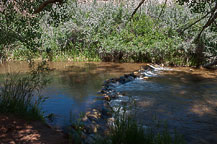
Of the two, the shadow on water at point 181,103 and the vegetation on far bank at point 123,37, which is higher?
the vegetation on far bank at point 123,37

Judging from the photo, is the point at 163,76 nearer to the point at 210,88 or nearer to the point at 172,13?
the point at 210,88

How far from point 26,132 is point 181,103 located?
17.1ft

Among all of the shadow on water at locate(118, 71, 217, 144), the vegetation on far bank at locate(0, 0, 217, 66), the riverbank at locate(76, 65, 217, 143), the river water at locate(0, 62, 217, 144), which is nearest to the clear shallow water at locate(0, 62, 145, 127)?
the river water at locate(0, 62, 217, 144)

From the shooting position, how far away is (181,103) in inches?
305

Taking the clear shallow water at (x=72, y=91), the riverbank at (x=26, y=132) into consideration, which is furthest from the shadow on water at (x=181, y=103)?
the riverbank at (x=26, y=132)

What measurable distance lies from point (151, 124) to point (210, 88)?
5.12 meters

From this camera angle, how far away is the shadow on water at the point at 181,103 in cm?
561

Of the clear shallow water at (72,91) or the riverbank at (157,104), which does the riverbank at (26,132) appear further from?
the riverbank at (157,104)

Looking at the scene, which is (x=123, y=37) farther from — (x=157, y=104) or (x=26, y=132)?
(x=26, y=132)

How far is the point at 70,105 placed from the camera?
732cm

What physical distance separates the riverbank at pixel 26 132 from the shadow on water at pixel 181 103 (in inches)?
68.7

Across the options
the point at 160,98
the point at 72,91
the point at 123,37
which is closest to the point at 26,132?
the point at 72,91

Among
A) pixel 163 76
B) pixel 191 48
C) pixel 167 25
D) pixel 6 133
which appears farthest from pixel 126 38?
pixel 6 133

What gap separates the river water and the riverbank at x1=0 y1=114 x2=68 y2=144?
0.58 m
